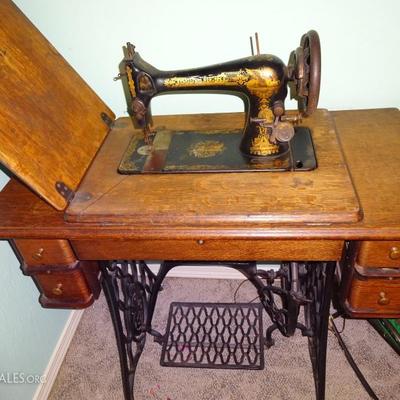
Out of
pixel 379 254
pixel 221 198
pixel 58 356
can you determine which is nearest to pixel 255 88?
pixel 221 198

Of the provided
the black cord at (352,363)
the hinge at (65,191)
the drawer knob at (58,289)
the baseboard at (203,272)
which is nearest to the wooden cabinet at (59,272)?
the drawer knob at (58,289)

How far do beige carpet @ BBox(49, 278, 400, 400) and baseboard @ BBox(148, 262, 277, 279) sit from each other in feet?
1.08

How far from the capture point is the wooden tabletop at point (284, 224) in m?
0.90

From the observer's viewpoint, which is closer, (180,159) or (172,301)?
(180,159)

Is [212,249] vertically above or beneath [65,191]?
beneath

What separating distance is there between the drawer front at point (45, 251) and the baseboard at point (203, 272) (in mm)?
948

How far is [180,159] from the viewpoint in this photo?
115 cm

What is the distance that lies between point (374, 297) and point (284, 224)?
0.35 metres

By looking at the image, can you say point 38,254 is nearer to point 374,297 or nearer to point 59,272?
point 59,272

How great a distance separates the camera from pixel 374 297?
1035mm

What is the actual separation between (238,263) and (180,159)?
1.62ft

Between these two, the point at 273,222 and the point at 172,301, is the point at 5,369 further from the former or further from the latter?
the point at 273,222

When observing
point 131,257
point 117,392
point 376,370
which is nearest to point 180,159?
point 131,257

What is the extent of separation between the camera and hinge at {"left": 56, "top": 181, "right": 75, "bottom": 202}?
1.02 m
